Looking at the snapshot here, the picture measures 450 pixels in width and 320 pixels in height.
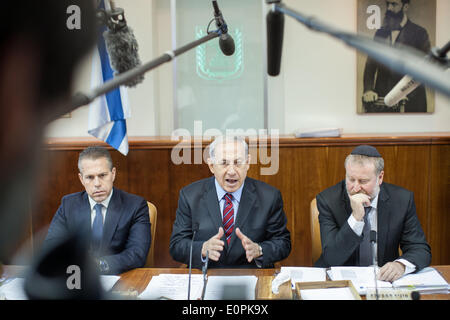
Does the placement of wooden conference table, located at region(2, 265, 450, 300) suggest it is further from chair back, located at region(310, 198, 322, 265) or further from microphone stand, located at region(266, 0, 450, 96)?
microphone stand, located at region(266, 0, 450, 96)

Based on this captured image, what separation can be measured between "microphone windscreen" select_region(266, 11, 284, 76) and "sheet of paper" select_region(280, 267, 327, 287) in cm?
88

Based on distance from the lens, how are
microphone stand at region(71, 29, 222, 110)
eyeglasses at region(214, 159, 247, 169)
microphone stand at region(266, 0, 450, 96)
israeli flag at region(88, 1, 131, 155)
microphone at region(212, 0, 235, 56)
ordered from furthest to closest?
1. eyeglasses at region(214, 159, 247, 169)
2. israeli flag at region(88, 1, 131, 155)
3. microphone at region(212, 0, 235, 56)
4. microphone stand at region(71, 29, 222, 110)
5. microphone stand at region(266, 0, 450, 96)

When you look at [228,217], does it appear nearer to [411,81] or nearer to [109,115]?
[109,115]

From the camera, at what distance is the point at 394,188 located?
1.97 meters

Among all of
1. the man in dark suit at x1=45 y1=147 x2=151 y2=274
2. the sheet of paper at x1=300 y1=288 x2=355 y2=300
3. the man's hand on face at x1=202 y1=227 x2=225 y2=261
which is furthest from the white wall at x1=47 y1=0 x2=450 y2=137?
the sheet of paper at x1=300 y1=288 x2=355 y2=300

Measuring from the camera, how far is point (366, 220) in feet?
6.05

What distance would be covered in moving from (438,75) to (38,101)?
297 mm

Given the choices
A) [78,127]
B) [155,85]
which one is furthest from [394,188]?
[78,127]

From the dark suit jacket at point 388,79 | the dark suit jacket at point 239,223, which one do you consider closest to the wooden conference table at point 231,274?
the dark suit jacket at point 239,223

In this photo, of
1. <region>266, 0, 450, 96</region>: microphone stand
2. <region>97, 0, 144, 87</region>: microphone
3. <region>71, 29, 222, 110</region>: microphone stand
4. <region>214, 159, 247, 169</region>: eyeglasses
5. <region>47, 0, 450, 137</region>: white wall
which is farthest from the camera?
<region>47, 0, 450, 137</region>: white wall

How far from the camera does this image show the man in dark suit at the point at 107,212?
176 cm

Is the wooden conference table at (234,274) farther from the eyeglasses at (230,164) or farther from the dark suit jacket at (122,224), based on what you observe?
the eyeglasses at (230,164)

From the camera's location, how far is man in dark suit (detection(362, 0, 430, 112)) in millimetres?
1733

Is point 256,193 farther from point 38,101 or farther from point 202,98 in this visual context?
point 38,101
